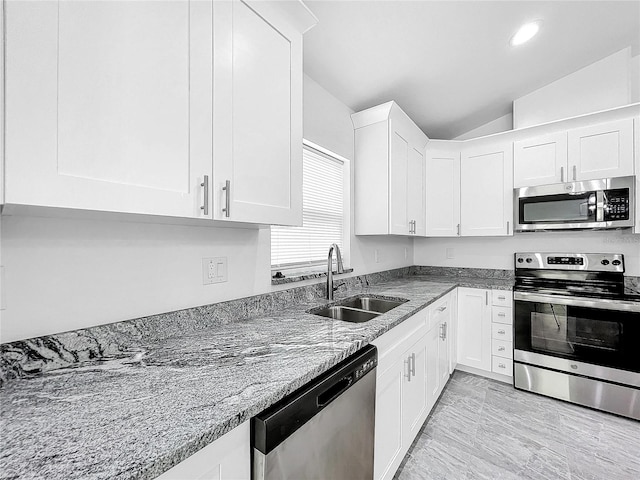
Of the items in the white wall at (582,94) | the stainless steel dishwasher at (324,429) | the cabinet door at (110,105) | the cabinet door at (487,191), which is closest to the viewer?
the cabinet door at (110,105)

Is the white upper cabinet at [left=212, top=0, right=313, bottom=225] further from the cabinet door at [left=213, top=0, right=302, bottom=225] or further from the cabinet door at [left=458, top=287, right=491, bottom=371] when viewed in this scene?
the cabinet door at [left=458, top=287, right=491, bottom=371]

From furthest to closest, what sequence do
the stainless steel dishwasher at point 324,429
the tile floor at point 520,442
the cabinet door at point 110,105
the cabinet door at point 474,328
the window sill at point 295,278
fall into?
1. the cabinet door at point 474,328
2. the window sill at point 295,278
3. the tile floor at point 520,442
4. the stainless steel dishwasher at point 324,429
5. the cabinet door at point 110,105

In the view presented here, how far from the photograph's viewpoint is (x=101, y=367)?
36.0 inches

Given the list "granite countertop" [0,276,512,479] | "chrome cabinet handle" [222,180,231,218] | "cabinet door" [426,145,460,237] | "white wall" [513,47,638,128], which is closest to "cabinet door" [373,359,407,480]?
"granite countertop" [0,276,512,479]

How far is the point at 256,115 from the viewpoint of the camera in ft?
3.93

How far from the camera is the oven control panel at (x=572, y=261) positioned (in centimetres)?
261

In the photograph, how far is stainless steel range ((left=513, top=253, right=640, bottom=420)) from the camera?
210cm

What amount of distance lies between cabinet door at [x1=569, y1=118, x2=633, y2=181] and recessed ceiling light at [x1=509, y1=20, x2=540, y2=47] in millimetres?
915

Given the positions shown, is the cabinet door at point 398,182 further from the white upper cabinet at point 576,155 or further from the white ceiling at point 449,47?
the white upper cabinet at point 576,155

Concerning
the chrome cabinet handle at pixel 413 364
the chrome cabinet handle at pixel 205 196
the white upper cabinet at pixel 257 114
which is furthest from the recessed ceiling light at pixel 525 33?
the chrome cabinet handle at pixel 205 196

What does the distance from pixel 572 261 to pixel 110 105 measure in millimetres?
3582

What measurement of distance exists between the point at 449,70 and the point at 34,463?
298 cm

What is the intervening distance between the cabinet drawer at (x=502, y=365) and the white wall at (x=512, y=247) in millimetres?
1026

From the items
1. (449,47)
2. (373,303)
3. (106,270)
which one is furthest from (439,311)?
(106,270)
